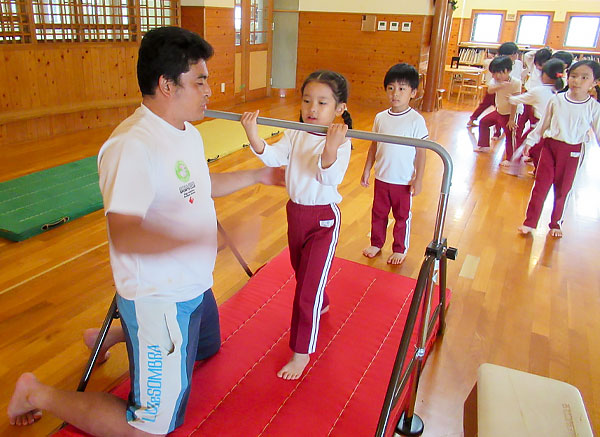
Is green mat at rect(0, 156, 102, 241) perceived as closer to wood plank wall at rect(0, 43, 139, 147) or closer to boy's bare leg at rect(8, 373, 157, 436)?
wood plank wall at rect(0, 43, 139, 147)

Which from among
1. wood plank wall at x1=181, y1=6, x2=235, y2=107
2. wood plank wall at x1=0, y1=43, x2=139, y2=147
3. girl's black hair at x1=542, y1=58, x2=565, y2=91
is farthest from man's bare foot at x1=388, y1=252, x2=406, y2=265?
wood plank wall at x1=181, y1=6, x2=235, y2=107

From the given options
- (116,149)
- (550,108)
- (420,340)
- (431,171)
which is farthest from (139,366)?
(431,171)

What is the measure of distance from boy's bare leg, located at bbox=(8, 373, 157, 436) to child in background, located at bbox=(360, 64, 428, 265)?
81.3 inches

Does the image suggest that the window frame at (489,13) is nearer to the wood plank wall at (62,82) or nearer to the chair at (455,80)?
the chair at (455,80)

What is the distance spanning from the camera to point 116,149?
133 cm

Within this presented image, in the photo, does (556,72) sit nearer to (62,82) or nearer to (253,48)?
(253,48)

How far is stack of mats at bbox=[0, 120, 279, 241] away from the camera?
3422mm

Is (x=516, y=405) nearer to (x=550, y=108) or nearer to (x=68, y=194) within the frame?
(x=550, y=108)

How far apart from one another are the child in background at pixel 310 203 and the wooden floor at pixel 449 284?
0.39m

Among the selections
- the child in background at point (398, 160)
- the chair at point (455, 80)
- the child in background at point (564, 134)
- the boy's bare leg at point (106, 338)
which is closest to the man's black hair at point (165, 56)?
the boy's bare leg at point (106, 338)

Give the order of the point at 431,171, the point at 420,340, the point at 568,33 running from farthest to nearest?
1. the point at 568,33
2. the point at 431,171
3. the point at 420,340

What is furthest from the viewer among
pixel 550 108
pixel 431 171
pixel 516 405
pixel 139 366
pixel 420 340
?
pixel 431 171

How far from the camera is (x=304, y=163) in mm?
2035

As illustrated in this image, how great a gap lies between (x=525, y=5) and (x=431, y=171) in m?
10.7
